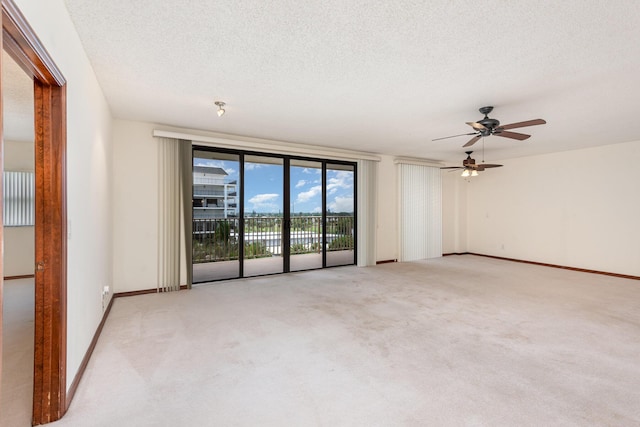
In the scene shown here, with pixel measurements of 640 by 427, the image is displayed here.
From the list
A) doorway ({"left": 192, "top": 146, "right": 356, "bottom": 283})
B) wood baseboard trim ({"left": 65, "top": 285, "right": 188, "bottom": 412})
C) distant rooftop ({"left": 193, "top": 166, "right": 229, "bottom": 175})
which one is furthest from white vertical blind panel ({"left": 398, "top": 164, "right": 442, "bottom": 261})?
wood baseboard trim ({"left": 65, "top": 285, "right": 188, "bottom": 412})

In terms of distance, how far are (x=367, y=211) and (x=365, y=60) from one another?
417 centimetres

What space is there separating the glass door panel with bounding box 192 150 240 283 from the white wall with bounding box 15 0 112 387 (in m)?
2.19

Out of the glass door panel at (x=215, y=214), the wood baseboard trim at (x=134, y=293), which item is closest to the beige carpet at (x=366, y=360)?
→ the wood baseboard trim at (x=134, y=293)

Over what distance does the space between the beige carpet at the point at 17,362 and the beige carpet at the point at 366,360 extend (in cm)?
30

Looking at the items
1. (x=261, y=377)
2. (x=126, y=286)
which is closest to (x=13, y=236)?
(x=126, y=286)

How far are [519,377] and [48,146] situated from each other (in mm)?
3489

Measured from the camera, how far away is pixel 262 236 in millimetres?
6895

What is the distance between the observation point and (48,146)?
5.93ft

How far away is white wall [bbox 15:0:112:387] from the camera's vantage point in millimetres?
1775

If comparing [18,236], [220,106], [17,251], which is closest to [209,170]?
[220,106]

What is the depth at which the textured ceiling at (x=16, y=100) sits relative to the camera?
9.08ft

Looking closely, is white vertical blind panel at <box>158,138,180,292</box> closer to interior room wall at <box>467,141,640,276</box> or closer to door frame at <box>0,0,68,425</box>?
door frame at <box>0,0,68,425</box>

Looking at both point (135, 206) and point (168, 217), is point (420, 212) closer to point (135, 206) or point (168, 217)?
point (168, 217)

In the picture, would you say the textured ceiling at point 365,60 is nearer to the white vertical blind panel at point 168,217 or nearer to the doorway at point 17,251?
the white vertical blind panel at point 168,217
